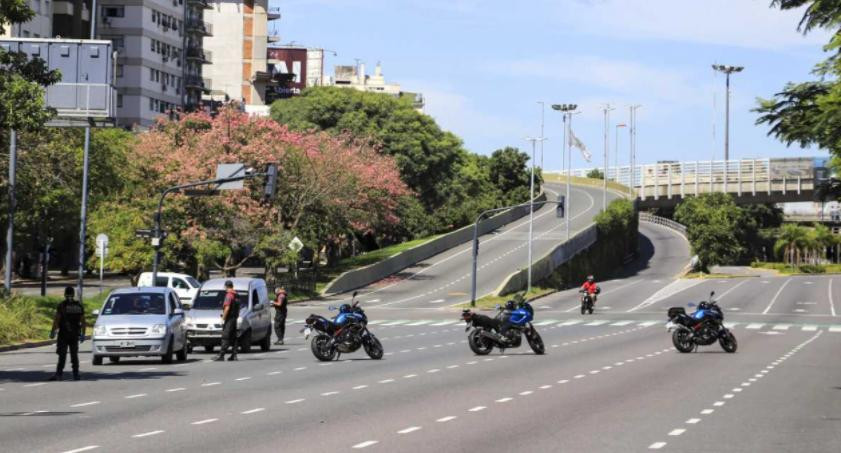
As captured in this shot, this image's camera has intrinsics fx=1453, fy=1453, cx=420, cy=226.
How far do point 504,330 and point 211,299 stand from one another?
7458 millimetres

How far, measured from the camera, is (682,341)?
117ft

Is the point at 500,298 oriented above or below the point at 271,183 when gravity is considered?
below

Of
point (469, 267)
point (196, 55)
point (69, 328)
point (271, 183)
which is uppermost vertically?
point (196, 55)

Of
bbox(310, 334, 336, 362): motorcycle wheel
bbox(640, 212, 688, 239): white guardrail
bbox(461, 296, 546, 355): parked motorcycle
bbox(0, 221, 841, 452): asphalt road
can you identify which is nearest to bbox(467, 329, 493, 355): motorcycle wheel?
bbox(461, 296, 546, 355): parked motorcycle

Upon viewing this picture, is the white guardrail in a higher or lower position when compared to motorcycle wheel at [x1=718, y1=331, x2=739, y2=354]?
higher

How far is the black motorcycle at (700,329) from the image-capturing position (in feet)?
117

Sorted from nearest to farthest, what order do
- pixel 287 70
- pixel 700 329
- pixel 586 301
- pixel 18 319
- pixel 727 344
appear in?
1. pixel 727 344
2. pixel 700 329
3. pixel 18 319
4. pixel 586 301
5. pixel 287 70

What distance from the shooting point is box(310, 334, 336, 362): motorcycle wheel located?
102 feet

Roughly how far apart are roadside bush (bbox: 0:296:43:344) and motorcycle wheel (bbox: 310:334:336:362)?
9.50m

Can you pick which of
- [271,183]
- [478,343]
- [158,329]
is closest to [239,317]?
[158,329]

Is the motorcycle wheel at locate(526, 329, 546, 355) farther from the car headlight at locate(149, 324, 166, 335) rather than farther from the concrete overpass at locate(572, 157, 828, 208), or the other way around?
the concrete overpass at locate(572, 157, 828, 208)

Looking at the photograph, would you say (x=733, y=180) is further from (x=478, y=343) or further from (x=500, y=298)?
(x=478, y=343)

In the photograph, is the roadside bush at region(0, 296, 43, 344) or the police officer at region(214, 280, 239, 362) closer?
the police officer at region(214, 280, 239, 362)

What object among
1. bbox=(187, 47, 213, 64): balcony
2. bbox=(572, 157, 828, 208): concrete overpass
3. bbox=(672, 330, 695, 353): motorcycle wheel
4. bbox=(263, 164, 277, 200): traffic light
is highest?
bbox=(187, 47, 213, 64): balcony
